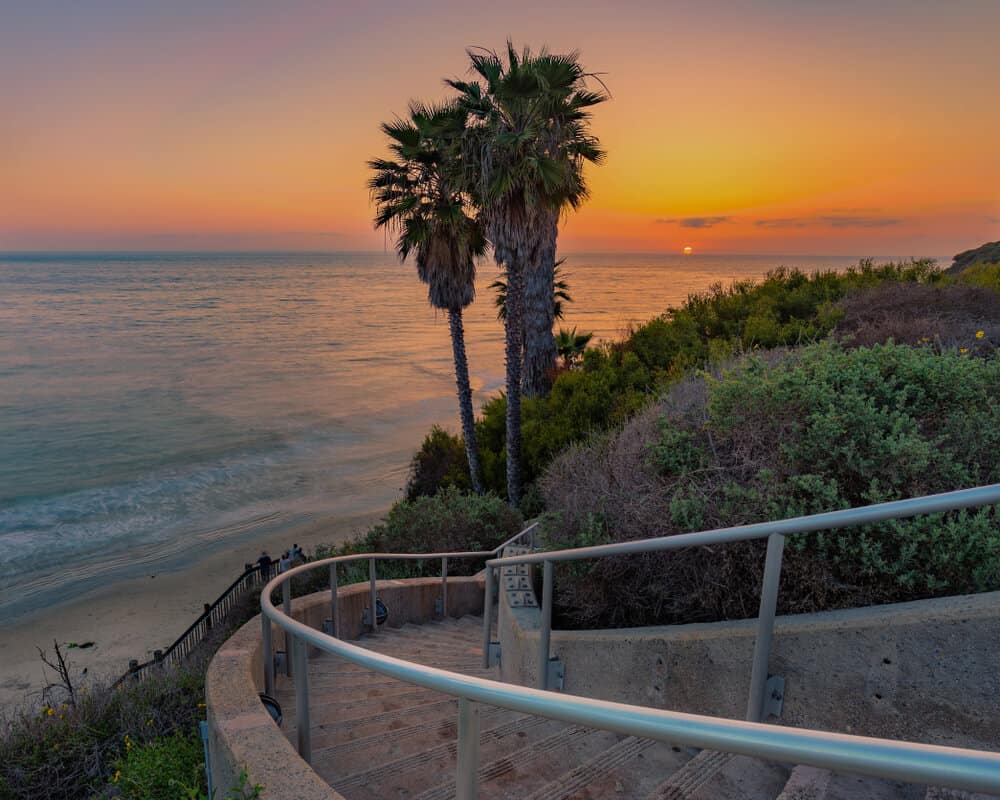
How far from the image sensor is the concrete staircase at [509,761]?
259 centimetres

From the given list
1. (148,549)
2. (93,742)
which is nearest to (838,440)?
(93,742)

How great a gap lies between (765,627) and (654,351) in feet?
51.7

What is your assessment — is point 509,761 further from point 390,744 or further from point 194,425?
point 194,425

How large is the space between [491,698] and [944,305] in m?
12.4

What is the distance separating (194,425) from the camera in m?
31.9

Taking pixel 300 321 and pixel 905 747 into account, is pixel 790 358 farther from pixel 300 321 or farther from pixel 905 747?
pixel 300 321

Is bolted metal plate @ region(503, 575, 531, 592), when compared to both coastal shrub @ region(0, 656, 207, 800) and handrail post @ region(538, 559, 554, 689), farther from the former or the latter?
coastal shrub @ region(0, 656, 207, 800)

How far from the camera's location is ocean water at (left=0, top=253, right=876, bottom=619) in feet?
64.0

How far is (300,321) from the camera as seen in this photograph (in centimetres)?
7456

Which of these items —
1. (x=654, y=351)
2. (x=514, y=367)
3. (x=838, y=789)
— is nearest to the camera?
(x=838, y=789)

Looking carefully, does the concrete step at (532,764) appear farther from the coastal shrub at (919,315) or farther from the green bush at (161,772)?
the coastal shrub at (919,315)

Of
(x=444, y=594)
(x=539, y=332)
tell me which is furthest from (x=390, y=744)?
(x=539, y=332)

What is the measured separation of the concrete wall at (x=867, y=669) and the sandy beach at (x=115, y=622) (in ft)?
40.4

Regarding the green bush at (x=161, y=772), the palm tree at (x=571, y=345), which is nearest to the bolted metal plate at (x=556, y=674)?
the green bush at (x=161, y=772)
